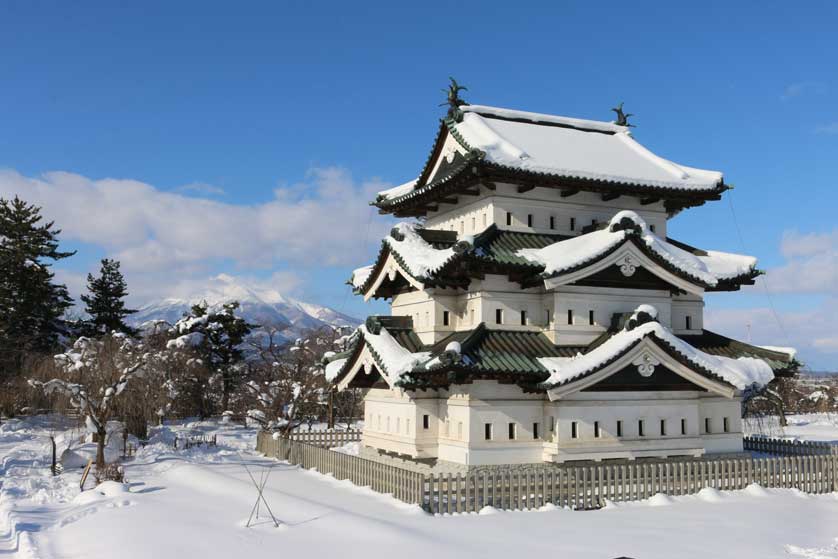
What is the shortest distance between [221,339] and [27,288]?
13.6m

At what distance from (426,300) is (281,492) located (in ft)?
24.2

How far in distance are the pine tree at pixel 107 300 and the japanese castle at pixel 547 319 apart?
119 ft

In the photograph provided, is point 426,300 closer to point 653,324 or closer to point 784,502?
point 653,324

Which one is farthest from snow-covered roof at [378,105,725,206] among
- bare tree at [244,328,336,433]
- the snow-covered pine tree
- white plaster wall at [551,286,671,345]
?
the snow-covered pine tree

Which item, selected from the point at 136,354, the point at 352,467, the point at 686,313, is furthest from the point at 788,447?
the point at 136,354

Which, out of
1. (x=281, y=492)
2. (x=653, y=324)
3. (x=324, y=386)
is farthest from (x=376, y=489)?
(x=324, y=386)

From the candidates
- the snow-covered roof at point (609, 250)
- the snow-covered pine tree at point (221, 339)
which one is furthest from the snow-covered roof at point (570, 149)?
the snow-covered pine tree at point (221, 339)

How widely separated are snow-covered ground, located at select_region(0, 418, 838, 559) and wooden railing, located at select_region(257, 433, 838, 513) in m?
0.44

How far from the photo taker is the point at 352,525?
1521 centimetres

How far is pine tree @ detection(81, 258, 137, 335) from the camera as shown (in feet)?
183

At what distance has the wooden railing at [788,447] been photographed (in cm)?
2519

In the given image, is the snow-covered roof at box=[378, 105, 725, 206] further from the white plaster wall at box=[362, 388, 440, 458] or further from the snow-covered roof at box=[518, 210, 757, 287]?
the white plaster wall at box=[362, 388, 440, 458]

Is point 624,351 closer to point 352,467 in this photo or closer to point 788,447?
point 352,467

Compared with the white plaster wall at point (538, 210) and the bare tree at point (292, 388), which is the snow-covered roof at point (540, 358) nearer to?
the white plaster wall at point (538, 210)
